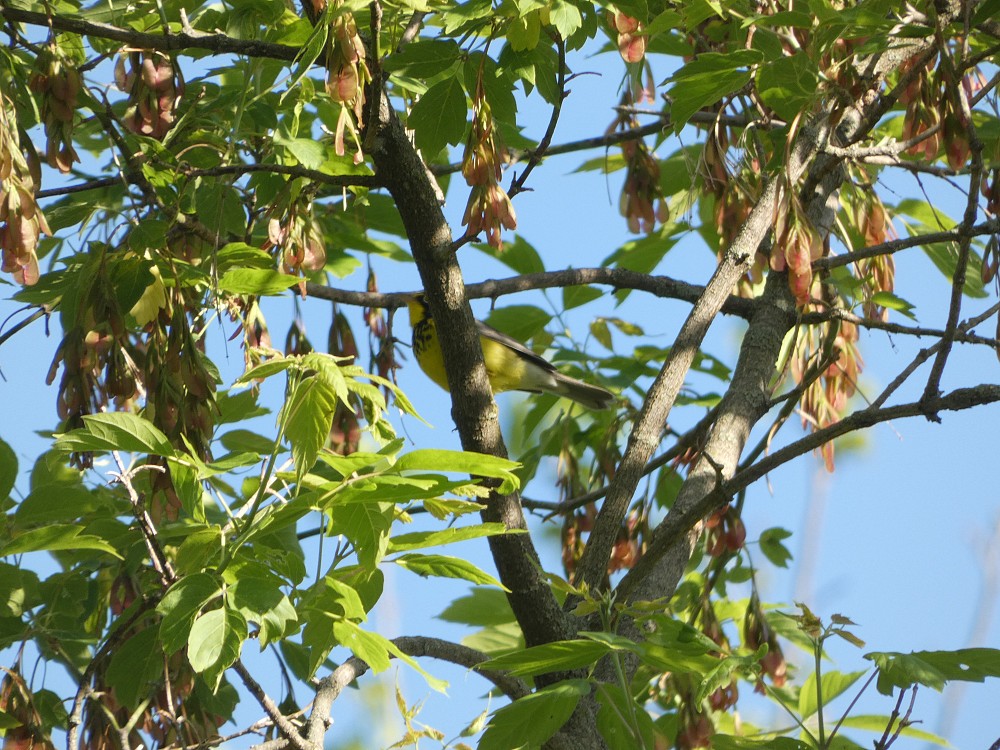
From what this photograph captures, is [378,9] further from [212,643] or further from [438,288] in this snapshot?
[212,643]

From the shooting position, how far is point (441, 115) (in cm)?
268

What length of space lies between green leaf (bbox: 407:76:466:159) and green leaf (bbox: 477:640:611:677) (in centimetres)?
132

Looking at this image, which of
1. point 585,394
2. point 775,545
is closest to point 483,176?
point 775,545

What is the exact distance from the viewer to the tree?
1879 millimetres

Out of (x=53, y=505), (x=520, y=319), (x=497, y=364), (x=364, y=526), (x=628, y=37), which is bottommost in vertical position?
(x=364, y=526)

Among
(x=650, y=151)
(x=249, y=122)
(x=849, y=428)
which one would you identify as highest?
(x=650, y=151)

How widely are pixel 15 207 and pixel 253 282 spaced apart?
51 cm

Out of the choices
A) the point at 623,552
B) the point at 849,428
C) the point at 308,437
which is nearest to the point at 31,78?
the point at 308,437

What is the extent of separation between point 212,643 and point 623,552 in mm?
2599

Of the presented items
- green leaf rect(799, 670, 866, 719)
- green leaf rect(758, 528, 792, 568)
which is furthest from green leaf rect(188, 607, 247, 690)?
green leaf rect(758, 528, 792, 568)

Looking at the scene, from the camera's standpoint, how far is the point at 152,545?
2.27 metres

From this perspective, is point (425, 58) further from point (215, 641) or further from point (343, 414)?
point (215, 641)

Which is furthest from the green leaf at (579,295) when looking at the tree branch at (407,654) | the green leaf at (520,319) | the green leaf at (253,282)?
the green leaf at (253,282)

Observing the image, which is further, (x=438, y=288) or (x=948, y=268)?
(x=948, y=268)
